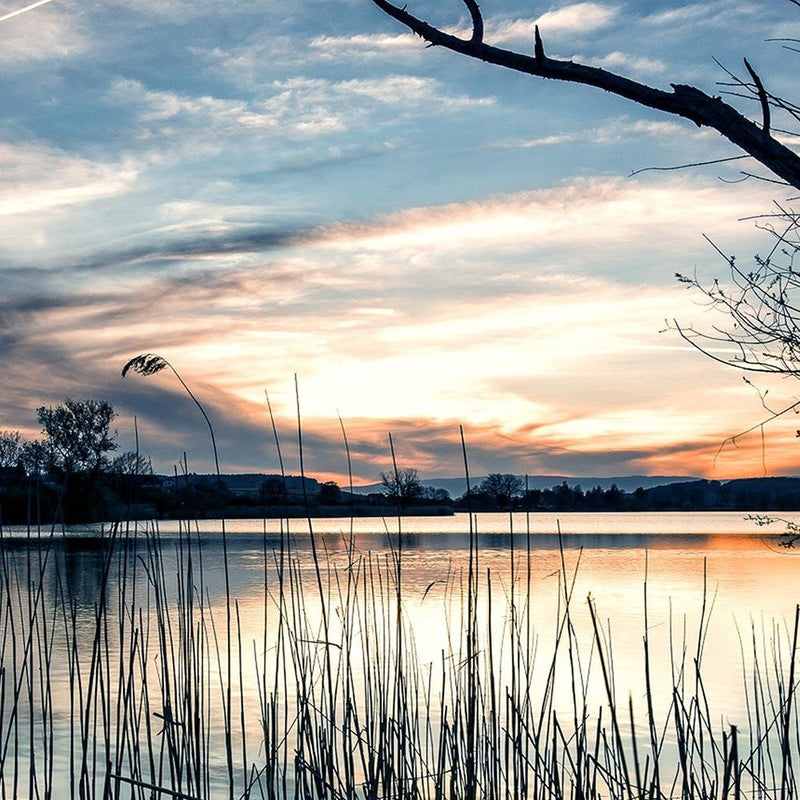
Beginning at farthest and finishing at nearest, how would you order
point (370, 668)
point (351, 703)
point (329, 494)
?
point (329, 494) → point (370, 668) → point (351, 703)

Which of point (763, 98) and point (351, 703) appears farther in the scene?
point (351, 703)

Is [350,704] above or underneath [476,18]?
underneath

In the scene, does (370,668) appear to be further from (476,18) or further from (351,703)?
(476,18)

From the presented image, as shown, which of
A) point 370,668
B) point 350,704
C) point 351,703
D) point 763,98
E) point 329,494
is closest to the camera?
point 763,98

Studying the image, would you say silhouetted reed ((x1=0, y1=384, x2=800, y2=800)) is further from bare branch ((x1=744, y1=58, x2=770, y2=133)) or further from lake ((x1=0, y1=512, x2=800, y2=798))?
bare branch ((x1=744, y1=58, x2=770, y2=133))

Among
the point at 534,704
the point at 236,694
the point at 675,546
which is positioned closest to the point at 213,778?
the point at 236,694

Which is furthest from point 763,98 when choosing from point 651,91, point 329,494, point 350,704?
point 329,494

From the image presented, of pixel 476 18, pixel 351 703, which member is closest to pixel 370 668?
pixel 351 703

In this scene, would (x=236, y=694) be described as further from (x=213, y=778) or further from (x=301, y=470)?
(x=301, y=470)

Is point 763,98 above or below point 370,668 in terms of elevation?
above

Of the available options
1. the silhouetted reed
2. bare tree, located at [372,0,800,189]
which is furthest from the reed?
bare tree, located at [372,0,800,189]

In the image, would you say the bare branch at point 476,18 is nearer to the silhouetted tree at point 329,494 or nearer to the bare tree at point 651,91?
the bare tree at point 651,91

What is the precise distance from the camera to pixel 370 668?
9.62ft

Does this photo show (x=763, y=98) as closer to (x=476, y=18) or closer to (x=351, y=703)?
(x=476, y=18)
